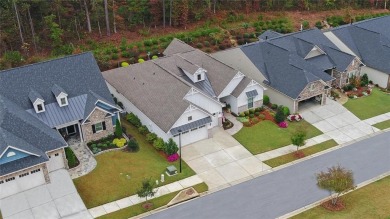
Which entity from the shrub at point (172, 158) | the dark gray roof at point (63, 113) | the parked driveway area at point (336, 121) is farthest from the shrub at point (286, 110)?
the dark gray roof at point (63, 113)

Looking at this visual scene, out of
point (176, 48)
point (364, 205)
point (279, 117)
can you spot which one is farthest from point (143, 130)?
point (364, 205)

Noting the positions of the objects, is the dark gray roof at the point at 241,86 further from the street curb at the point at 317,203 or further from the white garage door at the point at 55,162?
the white garage door at the point at 55,162

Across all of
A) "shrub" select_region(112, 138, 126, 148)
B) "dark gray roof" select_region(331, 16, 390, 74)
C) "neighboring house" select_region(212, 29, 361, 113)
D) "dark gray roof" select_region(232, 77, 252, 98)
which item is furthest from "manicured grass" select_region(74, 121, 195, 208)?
"dark gray roof" select_region(331, 16, 390, 74)

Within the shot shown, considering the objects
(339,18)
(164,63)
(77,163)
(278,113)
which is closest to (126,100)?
(164,63)

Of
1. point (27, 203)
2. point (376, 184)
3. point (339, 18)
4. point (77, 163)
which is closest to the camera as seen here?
point (27, 203)

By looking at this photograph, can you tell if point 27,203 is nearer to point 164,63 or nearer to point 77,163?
point 77,163

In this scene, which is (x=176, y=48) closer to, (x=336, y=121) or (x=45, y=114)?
(x=45, y=114)
